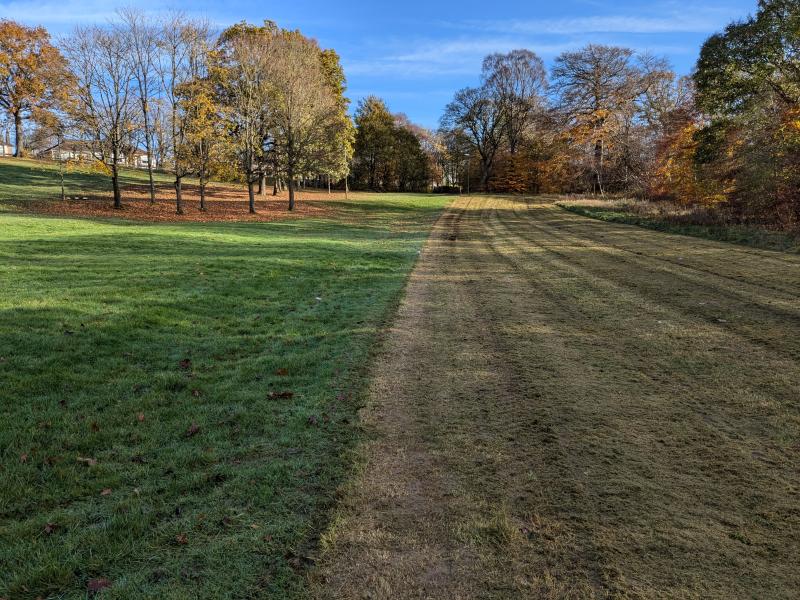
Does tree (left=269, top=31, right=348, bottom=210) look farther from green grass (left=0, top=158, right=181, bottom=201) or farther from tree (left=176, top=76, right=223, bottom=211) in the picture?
green grass (left=0, top=158, right=181, bottom=201)

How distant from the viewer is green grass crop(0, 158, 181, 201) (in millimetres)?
27688

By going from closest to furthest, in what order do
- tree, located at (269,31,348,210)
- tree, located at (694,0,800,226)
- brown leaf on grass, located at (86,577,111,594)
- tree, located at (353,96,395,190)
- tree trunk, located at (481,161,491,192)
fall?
1. brown leaf on grass, located at (86,577,111,594)
2. tree, located at (694,0,800,226)
3. tree, located at (269,31,348,210)
4. tree, located at (353,96,395,190)
5. tree trunk, located at (481,161,491,192)

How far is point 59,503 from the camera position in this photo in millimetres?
2893

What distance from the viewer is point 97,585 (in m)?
2.26

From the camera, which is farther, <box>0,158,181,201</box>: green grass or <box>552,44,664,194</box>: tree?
<box>552,44,664,194</box>: tree

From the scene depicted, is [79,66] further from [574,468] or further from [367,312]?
[574,468]

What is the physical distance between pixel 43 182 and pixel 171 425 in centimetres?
3954

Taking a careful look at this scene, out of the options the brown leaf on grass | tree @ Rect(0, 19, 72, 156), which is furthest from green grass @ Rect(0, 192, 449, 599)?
tree @ Rect(0, 19, 72, 156)

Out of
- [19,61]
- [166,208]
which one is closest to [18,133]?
[19,61]

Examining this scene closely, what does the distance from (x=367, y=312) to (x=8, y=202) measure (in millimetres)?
25827

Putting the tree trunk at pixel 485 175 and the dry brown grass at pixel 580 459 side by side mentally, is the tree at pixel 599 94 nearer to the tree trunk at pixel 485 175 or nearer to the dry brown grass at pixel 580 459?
the tree trunk at pixel 485 175

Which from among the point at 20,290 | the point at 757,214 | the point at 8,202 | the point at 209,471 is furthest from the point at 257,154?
the point at 209,471

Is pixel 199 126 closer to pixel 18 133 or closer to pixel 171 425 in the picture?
pixel 171 425

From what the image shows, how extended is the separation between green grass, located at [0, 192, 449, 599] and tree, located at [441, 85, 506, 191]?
64.4 m
